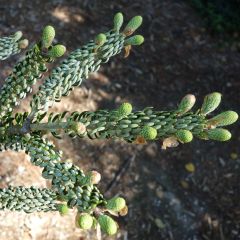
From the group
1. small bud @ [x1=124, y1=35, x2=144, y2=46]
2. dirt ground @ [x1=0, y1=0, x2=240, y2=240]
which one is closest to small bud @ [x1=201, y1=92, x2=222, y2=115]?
small bud @ [x1=124, y1=35, x2=144, y2=46]

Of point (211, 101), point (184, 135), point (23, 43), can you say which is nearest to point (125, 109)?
point (184, 135)

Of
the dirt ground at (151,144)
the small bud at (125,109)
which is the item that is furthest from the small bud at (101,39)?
the dirt ground at (151,144)

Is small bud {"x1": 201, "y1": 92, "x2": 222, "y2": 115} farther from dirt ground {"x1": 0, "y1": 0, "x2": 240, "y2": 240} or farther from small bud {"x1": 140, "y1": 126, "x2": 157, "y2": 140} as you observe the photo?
dirt ground {"x1": 0, "y1": 0, "x2": 240, "y2": 240}

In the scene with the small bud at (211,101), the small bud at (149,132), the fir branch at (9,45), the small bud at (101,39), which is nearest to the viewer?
the small bud at (149,132)

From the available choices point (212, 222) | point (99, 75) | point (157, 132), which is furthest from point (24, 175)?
point (157, 132)

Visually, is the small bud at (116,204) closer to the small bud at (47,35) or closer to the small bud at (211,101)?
the small bud at (211,101)

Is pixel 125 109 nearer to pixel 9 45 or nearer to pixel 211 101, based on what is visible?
pixel 211 101
